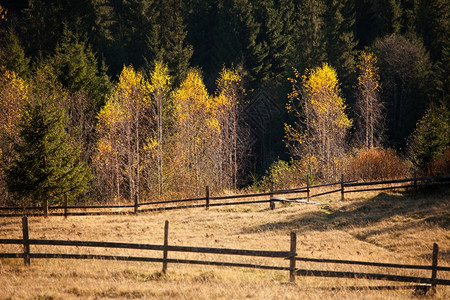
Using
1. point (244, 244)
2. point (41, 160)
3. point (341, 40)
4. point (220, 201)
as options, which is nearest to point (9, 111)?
point (41, 160)

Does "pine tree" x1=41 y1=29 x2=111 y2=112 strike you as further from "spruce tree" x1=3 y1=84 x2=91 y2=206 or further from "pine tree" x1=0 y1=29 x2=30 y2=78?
"spruce tree" x1=3 y1=84 x2=91 y2=206

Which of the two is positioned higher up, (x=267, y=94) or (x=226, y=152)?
(x=267, y=94)

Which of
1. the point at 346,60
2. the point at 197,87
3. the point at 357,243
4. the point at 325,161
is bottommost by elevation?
the point at 357,243

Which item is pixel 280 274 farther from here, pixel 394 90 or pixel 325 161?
pixel 394 90

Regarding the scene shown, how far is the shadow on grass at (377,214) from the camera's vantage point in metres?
22.0

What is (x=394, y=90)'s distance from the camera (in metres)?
52.9

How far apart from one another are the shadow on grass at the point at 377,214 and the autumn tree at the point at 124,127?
18.9 metres

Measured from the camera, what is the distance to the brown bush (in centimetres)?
3291

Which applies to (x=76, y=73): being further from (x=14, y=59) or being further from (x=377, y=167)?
(x=377, y=167)

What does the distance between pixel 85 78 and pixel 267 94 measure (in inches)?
1140

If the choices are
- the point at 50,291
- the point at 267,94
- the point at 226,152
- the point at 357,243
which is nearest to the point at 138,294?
the point at 50,291

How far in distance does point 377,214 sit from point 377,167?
10.7 m

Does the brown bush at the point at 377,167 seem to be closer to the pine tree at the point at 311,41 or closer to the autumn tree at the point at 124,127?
the autumn tree at the point at 124,127

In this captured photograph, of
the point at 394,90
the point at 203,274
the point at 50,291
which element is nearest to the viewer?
the point at 50,291
